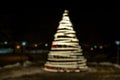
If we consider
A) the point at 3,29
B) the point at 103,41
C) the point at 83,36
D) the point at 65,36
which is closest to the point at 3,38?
the point at 3,29

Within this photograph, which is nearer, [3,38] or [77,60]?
[77,60]

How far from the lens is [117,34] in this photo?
247 ft

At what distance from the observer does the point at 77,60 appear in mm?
24453

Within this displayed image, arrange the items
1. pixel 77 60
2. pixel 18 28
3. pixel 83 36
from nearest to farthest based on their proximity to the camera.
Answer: pixel 77 60 → pixel 83 36 → pixel 18 28

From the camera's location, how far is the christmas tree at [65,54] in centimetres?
2422

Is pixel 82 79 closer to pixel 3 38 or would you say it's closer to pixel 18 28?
pixel 3 38

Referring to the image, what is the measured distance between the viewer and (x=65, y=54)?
24469mm

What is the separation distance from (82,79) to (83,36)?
54.5 metres

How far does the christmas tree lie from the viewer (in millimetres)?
24219

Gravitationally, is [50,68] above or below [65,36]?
below

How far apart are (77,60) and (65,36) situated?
190 cm

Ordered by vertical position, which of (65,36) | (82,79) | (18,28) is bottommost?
(82,79)

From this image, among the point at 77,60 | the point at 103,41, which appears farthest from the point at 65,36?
the point at 103,41

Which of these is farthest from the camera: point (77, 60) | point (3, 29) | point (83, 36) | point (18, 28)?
point (18, 28)
